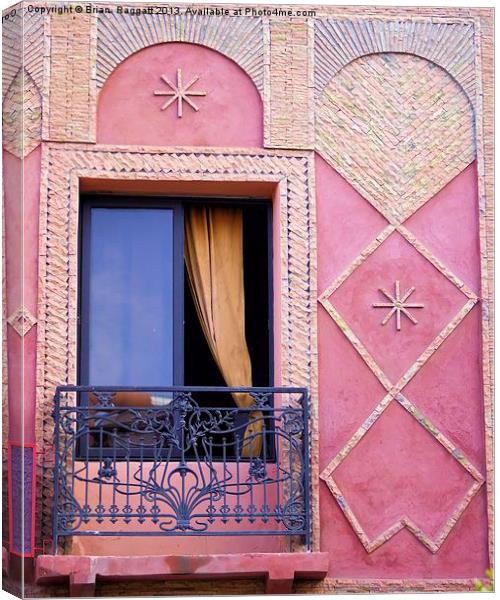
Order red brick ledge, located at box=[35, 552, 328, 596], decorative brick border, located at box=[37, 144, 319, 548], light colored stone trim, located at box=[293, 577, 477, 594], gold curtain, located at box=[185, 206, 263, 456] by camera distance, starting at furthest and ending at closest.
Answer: gold curtain, located at box=[185, 206, 263, 456], decorative brick border, located at box=[37, 144, 319, 548], light colored stone trim, located at box=[293, 577, 477, 594], red brick ledge, located at box=[35, 552, 328, 596]

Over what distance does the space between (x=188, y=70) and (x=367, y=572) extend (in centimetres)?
411

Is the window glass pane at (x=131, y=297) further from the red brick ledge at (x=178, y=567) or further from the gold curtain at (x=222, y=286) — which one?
the red brick ledge at (x=178, y=567)

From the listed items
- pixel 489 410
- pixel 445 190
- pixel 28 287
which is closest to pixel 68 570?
pixel 28 287

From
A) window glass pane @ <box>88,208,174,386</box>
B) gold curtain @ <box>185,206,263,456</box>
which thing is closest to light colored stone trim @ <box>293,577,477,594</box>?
gold curtain @ <box>185,206,263,456</box>

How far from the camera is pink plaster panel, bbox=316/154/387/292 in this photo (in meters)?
11.3

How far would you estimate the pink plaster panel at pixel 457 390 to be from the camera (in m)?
11.1

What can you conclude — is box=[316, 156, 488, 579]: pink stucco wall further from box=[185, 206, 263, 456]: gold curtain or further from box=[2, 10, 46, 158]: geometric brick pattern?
box=[2, 10, 46, 158]: geometric brick pattern

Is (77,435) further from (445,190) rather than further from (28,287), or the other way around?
(445,190)

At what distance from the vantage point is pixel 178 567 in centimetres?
1035

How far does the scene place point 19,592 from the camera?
35.1 ft

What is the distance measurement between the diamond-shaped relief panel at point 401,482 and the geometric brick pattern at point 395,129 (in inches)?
66.6

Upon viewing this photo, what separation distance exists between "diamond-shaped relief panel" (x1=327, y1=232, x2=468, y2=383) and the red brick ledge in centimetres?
164

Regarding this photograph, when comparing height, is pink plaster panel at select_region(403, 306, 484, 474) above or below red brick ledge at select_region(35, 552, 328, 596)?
above

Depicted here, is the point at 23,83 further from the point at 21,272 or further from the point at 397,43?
the point at 397,43
